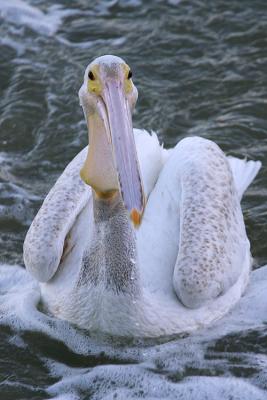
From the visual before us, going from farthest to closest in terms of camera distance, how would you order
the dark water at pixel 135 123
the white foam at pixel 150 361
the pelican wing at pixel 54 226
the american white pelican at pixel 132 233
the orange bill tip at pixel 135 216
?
the pelican wing at pixel 54 226
the dark water at pixel 135 123
the white foam at pixel 150 361
the american white pelican at pixel 132 233
the orange bill tip at pixel 135 216

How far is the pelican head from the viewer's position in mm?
4855

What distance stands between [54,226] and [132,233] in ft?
2.42

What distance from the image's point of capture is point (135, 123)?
27.1ft

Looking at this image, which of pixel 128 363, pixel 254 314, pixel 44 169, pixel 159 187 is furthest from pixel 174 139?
pixel 128 363

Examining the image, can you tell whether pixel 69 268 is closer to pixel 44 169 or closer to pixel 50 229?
pixel 50 229

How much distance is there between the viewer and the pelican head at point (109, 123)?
4.86 m

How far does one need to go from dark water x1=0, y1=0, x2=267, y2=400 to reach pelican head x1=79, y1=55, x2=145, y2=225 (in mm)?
1073

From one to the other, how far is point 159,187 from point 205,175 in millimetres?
302

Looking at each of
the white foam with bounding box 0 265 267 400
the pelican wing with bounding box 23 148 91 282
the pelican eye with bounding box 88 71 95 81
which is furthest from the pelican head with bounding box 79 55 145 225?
the white foam with bounding box 0 265 267 400

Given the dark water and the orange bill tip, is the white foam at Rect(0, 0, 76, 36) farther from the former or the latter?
the orange bill tip

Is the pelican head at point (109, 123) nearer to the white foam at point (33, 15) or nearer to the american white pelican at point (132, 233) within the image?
the american white pelican at point (132, 233)

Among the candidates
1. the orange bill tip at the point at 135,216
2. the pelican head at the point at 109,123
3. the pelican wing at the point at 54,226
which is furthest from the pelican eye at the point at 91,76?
the pelican wing at the point at 54,226

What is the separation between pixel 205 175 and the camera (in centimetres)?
636

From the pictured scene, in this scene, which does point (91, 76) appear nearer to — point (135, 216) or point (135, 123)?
point (135, 216)
